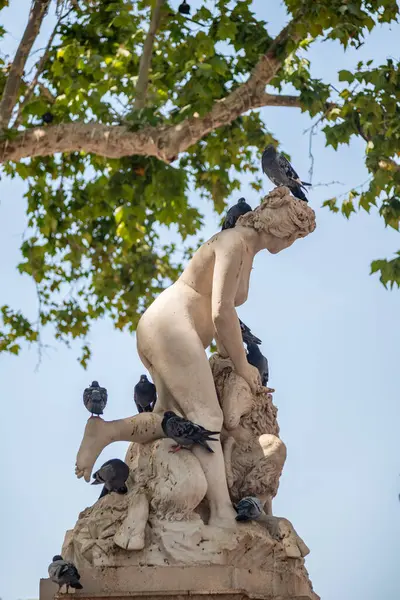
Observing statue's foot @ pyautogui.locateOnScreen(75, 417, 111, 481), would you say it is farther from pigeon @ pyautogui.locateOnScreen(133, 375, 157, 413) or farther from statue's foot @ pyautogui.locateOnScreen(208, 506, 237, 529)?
statue's foot @ pyautogui.locateOnScreen(208, 506, 237, 529)

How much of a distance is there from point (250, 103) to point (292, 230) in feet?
17.4

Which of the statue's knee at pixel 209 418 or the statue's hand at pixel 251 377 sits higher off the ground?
the statue's hand at pixel 251 377

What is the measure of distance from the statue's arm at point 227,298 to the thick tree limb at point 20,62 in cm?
563

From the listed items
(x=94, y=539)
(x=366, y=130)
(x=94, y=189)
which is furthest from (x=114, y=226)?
(x=94, y=539)

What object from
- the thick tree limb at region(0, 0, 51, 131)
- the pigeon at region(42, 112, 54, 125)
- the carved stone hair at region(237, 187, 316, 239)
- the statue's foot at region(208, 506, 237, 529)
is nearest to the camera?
the statue's foot at region(208, 506, 237, 529)

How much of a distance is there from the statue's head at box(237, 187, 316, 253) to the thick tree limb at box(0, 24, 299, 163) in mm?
4620

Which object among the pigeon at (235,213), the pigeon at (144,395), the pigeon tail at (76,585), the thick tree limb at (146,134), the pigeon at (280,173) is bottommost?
the pigeon tail at (76,585)

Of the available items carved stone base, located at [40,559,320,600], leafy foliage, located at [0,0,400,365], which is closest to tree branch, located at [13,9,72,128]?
leafy foliage, located at [0,0,400,365]

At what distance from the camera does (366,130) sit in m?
12.7

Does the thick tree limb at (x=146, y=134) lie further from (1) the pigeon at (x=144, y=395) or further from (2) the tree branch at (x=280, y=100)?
(1) the pigeon at (x=144, y=395)

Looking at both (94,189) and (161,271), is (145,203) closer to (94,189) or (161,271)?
(94,189)

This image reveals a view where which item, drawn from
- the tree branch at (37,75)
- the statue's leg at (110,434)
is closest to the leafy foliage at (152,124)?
the tree branch at (37,75)

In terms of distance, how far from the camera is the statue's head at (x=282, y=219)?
302 inches

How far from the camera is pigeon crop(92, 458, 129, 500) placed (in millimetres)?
6980
